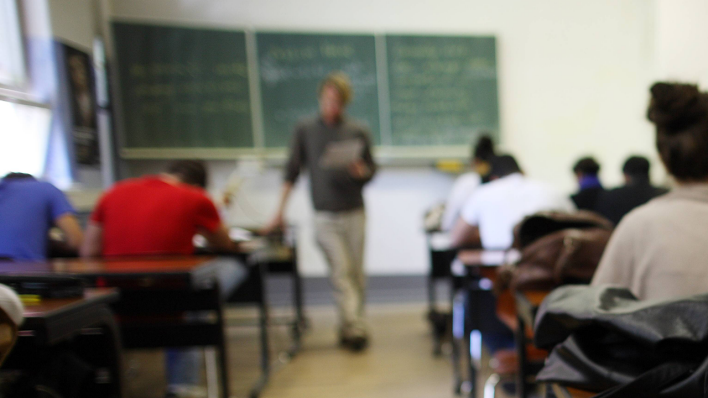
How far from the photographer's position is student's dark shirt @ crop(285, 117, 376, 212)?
3107 millimetres

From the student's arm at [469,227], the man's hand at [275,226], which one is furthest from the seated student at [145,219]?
the student's arm at [469,227]

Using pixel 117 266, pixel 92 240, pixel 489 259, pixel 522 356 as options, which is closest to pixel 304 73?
pixel 92 240

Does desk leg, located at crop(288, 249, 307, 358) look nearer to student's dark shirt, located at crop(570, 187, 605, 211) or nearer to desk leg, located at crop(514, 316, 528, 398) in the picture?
desk leg, located at crop(514, 316, 528, 398)

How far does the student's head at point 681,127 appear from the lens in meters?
1.03

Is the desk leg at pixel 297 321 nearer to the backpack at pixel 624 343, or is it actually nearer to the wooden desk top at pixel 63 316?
the wooden desk top at pixel 63 316

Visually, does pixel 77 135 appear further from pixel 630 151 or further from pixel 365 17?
pixel 630 151

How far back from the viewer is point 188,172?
250 cm

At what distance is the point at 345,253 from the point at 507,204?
1.15 m

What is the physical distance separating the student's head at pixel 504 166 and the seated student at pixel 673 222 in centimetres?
139

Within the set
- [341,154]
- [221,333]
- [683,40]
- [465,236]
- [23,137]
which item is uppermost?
[683,40]

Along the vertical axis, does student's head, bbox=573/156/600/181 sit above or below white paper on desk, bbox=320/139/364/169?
below

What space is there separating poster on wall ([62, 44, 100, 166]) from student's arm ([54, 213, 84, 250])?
4.75ft

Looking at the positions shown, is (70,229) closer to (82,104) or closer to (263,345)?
(263,345)

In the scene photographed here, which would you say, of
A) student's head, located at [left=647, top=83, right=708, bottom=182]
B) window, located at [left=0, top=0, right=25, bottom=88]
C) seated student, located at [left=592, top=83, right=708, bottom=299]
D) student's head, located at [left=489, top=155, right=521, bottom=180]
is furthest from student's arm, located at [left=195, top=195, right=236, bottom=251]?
student's head, located at [left=647, top=83, right=708, bottom=182]
